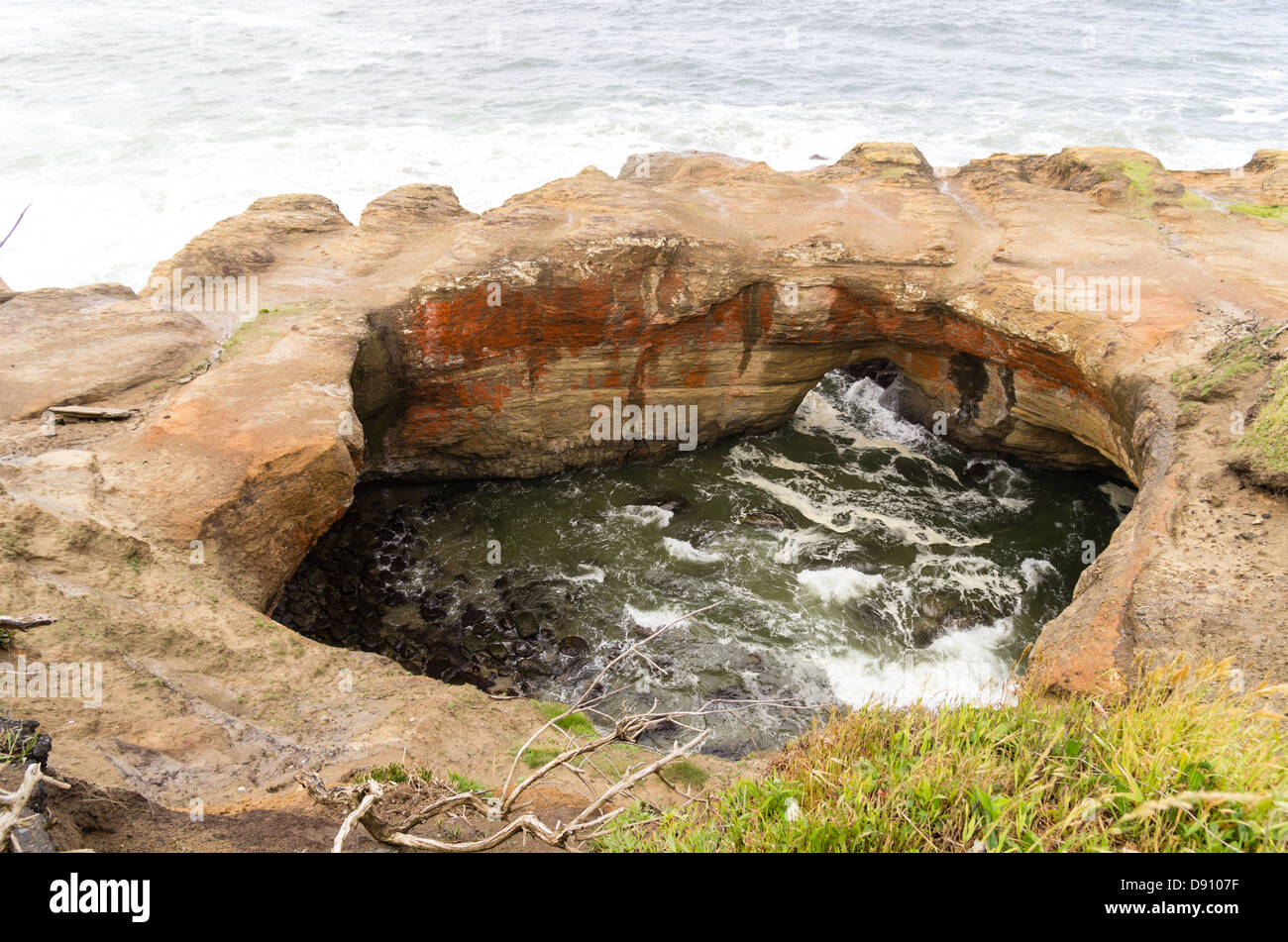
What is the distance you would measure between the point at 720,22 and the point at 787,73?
11.1 meters

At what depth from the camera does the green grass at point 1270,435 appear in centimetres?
809

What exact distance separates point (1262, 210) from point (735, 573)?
11395mm

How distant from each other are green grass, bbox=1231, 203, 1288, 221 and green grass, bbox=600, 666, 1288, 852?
13065 mm

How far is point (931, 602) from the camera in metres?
11.9

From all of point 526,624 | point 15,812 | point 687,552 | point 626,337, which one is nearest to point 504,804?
point 15,812

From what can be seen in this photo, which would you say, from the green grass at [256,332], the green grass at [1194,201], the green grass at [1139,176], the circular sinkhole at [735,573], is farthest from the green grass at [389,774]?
the green grass at [1194,201]

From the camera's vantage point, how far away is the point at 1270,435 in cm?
836

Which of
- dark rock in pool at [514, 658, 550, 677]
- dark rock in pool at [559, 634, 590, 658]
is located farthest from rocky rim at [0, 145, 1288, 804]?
dark rock in pool at [559, 634, 590, 658]

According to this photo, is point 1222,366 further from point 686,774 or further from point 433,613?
point 433,613

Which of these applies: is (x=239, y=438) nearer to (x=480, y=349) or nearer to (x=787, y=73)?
(x=480, y=349)

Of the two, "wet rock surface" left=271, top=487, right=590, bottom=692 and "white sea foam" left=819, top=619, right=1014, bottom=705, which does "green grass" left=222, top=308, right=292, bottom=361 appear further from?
"white sea foam" left=819, top=619, right=1014, bottom=705

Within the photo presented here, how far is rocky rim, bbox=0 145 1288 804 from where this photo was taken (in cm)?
691

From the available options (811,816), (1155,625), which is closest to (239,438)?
(811,816)

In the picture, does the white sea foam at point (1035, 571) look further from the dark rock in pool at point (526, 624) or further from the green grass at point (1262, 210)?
the dark rock in pool at point (526, 624)
